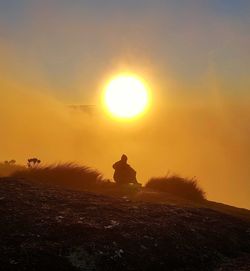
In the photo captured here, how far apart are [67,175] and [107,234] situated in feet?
30.8

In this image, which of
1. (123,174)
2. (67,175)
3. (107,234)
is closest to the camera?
(107,234)

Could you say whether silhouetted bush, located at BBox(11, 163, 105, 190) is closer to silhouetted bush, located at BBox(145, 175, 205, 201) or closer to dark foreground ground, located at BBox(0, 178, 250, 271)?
silhouetted bush, located at BBox(145, 175, 205, 201)

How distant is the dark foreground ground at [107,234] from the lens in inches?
465

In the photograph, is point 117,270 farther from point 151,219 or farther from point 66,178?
point 66,178

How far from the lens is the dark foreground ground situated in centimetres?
1180

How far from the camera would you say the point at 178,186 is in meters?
25.4

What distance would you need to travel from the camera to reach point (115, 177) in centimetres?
2528

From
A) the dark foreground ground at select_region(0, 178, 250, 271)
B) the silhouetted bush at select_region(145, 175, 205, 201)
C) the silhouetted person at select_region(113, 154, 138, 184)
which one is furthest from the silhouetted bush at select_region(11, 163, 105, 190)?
the dark foreground ground at select_region(0, 178, 250, 271)

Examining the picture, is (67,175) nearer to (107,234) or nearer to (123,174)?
(123,174)

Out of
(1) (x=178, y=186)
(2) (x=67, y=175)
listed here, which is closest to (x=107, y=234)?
(2) (x=67, y=175)

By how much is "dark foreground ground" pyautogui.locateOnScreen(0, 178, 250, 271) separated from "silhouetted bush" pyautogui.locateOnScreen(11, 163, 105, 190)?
383cm

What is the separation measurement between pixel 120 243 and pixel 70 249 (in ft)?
4.87

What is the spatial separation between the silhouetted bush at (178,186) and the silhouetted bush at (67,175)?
3357 millimetres

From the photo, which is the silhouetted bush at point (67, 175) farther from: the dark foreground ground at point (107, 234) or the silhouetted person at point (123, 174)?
the dark foreground ground at point (107, 234)
